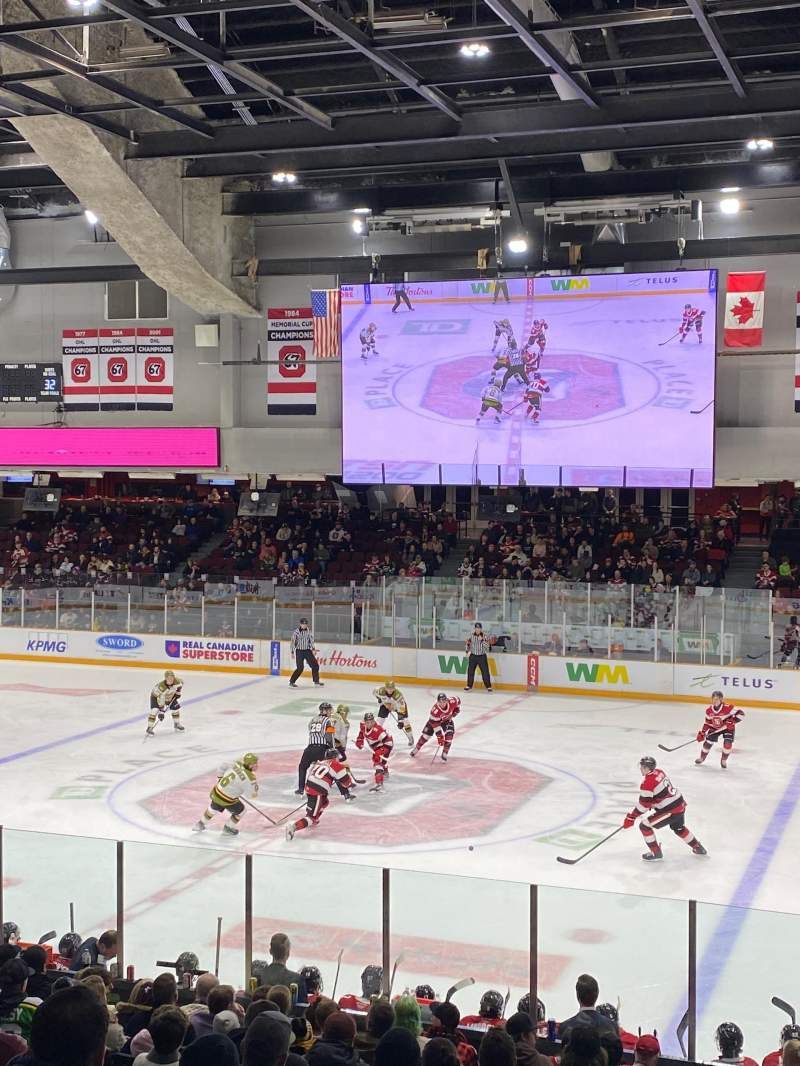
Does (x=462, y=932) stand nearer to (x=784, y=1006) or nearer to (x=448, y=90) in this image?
(x=784, y=1006)

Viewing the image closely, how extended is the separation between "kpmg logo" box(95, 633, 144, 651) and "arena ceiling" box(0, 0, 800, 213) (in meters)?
8.08

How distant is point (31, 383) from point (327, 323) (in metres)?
7.49

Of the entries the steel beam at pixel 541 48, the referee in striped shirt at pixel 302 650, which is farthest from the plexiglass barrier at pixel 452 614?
the steel beam at pixel 541 48

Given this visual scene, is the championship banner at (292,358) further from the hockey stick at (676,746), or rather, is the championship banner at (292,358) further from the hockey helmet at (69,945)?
the hockey helmet at (69,945)

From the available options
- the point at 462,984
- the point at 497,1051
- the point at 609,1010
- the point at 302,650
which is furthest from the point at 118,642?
the point at 497,1051

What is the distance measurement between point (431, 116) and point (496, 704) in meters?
8.59

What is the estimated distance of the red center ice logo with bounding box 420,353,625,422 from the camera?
853 inches

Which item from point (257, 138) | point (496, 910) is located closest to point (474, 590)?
point (257, 138)

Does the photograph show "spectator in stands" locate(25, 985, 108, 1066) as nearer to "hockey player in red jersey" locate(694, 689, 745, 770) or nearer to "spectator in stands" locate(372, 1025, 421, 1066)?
"spectator in stands" locate(372, 1025, 421, 1066)

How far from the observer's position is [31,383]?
26.9m

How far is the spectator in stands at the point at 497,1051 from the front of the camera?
329 centimetres

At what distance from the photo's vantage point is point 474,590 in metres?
20.4

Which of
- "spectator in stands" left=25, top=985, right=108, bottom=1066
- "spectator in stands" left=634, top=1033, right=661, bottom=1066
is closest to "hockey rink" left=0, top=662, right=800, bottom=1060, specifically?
"spectator in stands" left=634, top=1033, right=661, bottom=1066

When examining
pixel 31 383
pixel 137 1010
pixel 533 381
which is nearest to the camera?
pixel 137 1010
